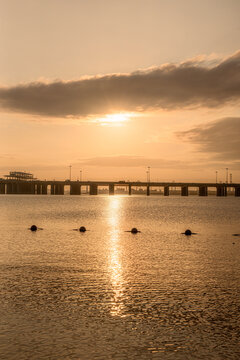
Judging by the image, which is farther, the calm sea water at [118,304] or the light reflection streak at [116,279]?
the light reflection streak at [116,279]

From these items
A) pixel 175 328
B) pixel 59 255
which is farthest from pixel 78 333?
pixel 59 255

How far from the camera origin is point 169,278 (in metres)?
26.5

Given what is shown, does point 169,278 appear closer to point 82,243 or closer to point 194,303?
point 194,303

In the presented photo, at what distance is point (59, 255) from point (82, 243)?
9498mm

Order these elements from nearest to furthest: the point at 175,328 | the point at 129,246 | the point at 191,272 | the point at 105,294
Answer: the point at 175,328 → the point at 105,294 → the point at 191,272 → the point at 129,246

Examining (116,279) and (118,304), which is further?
(116,279)

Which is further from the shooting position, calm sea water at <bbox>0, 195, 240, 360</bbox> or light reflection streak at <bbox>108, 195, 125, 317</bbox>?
light reflection streak at <bbox>108, 195, 125, 317</bbox>

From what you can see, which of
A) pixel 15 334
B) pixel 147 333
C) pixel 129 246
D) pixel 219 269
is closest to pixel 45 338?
pixel 15 334

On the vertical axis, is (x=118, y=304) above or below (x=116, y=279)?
above

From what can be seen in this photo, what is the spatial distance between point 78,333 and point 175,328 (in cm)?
408

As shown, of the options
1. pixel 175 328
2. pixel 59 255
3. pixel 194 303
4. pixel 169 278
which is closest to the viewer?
pixel 175 328

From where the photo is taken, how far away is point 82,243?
46.0m

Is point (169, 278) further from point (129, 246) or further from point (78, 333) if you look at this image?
point (129, 246)

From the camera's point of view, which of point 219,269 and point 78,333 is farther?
point 219,269
